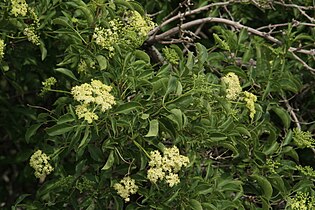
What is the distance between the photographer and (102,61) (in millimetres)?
2615

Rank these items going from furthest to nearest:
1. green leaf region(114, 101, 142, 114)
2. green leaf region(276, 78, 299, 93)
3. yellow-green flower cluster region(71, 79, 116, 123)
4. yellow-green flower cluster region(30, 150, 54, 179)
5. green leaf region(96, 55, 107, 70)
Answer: green leaf region(276, 78, 299, 93), yellow-green flower cluster region(30, 150, 54, 179), green leaf region(96, 55, 107, 70), green leaf region(114, 101, 142, 114), yellow-green flower cluster region(71, 79, 116, 123)

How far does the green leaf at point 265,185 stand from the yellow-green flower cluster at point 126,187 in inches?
20.6

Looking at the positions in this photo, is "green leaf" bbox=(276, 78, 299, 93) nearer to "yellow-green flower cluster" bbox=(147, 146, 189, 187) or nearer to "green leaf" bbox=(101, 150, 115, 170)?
"yellow-green flower cluster" bbox=(147, 146, 189, 187)

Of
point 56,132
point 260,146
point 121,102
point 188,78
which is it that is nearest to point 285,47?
point 260,146

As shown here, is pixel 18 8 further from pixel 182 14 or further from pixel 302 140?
pixel 302 140

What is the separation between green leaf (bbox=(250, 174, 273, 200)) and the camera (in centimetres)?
277

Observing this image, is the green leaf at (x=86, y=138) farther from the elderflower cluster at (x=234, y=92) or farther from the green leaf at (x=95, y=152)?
the elderflower cluster at (x=234, y=92)

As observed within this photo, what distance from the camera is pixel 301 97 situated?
12.6 feet

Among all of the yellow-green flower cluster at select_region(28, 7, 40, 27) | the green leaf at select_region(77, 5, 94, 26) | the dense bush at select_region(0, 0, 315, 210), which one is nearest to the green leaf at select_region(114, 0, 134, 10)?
the dense bush at select_region(0, 0, 315, 210)

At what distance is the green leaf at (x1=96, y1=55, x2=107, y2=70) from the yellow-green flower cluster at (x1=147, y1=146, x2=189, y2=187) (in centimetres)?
36

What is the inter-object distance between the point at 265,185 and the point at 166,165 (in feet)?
1.75

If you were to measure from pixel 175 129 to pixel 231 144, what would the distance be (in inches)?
10.9

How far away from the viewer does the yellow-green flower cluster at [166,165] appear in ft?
7.89

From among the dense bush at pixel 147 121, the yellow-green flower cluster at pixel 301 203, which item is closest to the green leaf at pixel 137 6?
the dense bush at pixel 147 121
